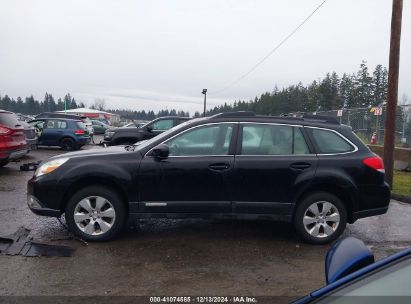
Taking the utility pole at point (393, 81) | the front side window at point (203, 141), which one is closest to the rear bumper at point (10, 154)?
the front side window at point (203, 141)

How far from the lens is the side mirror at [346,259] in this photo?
6.67 feet

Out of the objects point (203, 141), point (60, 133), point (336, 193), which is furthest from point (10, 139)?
point (60, 133)

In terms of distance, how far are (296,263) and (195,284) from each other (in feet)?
4.55

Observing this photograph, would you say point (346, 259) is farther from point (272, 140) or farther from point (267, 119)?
point (267, 119)

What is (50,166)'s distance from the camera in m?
5.59

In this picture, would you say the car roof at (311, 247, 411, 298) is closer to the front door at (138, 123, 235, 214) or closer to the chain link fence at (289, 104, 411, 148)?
the front door at (138, 123, 235, 214)

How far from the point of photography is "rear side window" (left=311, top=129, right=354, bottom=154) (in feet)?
19.1

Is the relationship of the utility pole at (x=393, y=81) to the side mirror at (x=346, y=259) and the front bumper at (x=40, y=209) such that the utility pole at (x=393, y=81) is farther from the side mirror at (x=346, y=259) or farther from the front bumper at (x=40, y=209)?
the side mirror at (x=346, y=259)

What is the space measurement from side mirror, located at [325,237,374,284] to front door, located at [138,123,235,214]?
3298mm

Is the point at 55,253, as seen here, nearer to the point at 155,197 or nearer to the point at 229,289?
the point at 155,197

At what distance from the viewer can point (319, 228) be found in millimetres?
5707

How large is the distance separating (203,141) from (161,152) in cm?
61

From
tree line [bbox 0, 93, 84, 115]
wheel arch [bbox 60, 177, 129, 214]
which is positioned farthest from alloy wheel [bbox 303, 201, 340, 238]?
tree line [bbox 0, 93, 84, 115]

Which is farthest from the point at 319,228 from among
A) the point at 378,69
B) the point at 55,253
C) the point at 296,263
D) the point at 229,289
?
the point at 378,69
